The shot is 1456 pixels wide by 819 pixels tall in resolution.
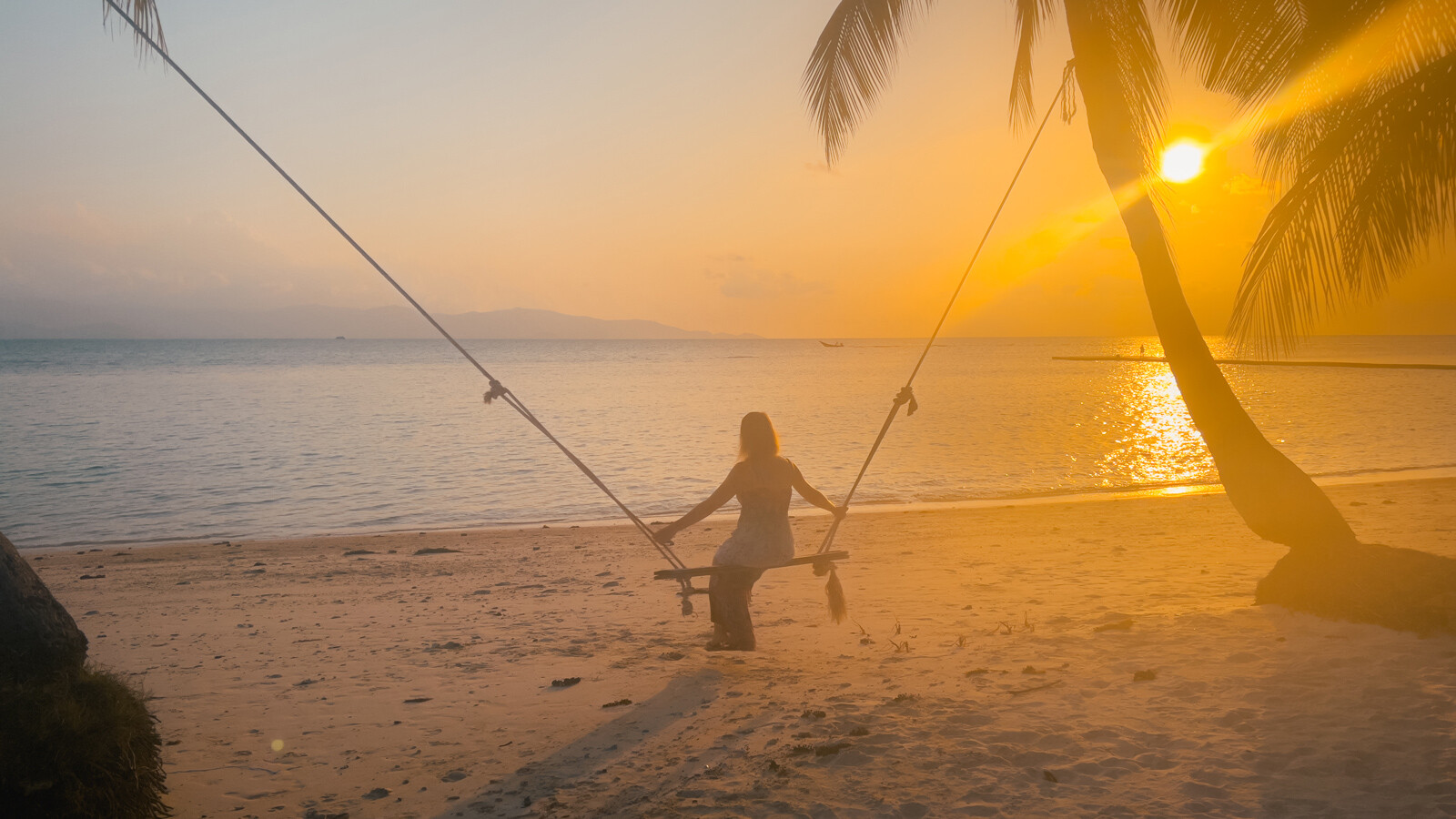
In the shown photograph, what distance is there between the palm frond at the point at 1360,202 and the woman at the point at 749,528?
2952 millimetres

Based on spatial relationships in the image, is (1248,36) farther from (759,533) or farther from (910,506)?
(910,506)

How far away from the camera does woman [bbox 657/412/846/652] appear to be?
5.55m

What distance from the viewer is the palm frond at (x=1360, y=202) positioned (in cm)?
455

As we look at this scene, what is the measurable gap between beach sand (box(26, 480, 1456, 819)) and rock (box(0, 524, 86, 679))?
962mm

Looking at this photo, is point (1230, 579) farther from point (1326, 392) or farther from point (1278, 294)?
point (1326, 392)

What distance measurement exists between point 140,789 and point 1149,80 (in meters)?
7.40

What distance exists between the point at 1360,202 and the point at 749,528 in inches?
155

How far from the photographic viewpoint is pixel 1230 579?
7.19 m

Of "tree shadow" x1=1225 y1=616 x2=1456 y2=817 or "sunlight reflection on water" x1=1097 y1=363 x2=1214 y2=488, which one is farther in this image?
"sunlight reflection on water" x1=1097 y1=363 x2=1214 y2=488

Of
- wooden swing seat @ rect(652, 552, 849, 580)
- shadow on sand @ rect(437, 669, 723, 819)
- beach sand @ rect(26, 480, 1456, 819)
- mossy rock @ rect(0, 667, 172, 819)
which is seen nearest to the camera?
mossy rock @ rect(0, 667, 172, 819)

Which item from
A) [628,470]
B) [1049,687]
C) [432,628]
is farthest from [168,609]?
[628,470]

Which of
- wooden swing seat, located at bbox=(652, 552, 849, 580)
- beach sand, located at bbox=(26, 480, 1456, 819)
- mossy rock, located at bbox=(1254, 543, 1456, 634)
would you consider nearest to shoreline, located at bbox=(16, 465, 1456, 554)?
beach sand, located at bbox=(26, 480, 1456, 819)

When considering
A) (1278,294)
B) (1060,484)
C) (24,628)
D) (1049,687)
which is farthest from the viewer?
(1060,484)

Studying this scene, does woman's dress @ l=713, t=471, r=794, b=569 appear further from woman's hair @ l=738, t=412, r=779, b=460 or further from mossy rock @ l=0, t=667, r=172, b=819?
mossy rock @ l=0, t=667, r=172, b=819
